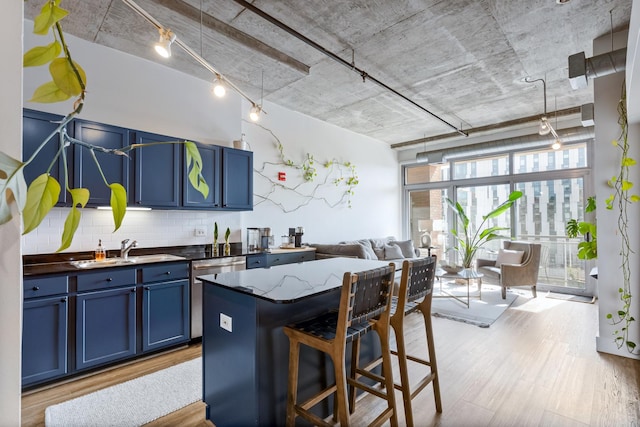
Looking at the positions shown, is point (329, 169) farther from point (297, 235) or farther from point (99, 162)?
point (99, 162)

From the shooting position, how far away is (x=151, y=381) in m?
2.79

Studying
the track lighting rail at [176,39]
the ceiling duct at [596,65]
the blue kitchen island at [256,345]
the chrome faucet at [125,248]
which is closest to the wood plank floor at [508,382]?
the blue kitchen island at [256,345]

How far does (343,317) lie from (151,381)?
211cm

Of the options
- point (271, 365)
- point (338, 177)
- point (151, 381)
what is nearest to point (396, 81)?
point (338, 177)

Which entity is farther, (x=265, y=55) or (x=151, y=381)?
(x=265, y=55)

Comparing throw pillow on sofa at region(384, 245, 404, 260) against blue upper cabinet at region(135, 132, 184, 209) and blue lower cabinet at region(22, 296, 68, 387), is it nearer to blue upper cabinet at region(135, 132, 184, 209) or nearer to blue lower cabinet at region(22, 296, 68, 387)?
blue upper cabinet at region(135, 132, 184, 209)

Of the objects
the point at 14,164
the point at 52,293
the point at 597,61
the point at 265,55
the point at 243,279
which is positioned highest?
the point at 265,55

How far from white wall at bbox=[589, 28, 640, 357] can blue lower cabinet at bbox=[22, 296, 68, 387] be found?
16.7 ft

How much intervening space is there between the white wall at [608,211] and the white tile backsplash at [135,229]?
4.36 meters

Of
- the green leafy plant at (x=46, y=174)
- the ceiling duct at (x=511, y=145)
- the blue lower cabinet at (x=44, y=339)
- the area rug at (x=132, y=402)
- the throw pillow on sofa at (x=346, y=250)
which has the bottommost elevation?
the area rug at (x=132, y=402)

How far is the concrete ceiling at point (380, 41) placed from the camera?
2.96m

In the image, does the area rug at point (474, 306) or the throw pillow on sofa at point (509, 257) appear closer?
the area rug at point (474, 306)

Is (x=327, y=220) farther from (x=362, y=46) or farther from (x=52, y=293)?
(x=52, y=293)

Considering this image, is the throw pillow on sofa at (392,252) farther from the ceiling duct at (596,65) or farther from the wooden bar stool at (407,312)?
the wooden bar stool at (407,312)
